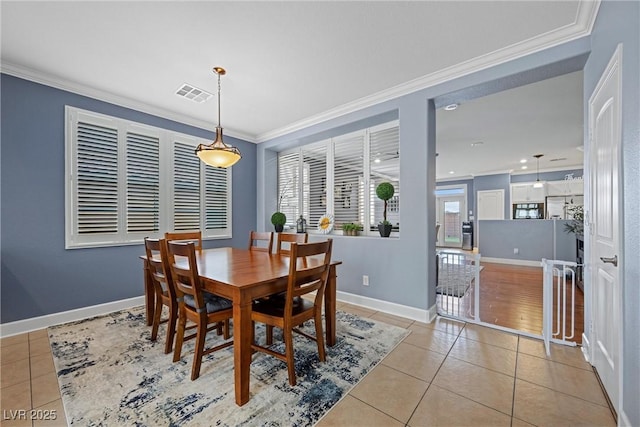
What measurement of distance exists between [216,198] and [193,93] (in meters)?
1.69

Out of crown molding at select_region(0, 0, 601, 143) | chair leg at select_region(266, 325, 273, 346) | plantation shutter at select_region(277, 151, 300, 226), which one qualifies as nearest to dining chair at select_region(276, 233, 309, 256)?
chair leg at select_region(266, 325, 273, 346)

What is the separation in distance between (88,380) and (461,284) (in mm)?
4858

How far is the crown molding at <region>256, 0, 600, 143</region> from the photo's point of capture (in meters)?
2.00

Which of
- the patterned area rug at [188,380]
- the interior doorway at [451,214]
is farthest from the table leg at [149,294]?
Answer: the interior doorway at [451,214]

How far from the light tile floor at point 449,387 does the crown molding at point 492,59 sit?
2.59 m

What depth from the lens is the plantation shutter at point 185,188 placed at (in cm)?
388

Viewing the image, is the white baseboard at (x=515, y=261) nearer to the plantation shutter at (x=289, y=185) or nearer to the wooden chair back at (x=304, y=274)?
the plantation shutter at (x=289, y=185)

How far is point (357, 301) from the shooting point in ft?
11.5

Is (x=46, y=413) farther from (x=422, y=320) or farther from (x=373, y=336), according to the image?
(x=422, y=320)

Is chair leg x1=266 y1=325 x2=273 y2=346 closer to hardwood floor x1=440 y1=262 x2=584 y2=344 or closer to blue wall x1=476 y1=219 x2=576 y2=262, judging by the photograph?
hardwood floor x1=440 y1=262 x2=584 y2=344

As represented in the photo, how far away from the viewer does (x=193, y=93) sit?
3201mm

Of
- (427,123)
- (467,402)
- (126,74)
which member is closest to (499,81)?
(427,123)

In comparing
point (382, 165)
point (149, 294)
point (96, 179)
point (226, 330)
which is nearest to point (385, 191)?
point (382, 165)

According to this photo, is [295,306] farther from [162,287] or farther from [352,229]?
[352,229]
